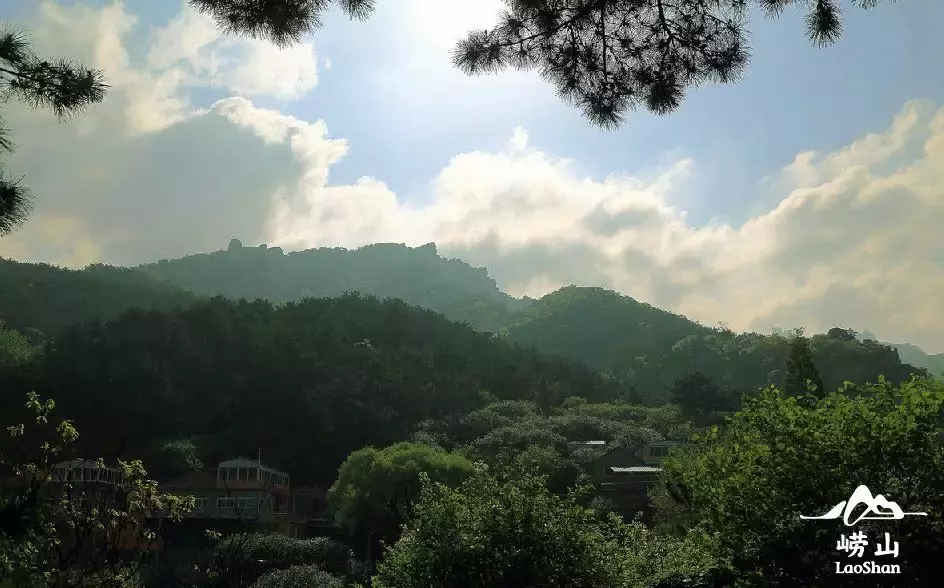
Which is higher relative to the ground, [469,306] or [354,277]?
[354,277]

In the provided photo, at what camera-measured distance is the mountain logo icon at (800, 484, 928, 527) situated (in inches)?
294

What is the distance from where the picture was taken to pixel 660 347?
307ft

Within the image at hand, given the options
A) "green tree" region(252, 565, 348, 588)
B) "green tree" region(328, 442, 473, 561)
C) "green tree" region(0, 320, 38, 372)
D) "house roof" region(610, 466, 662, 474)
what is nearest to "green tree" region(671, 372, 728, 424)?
"house roof" region(610, 466, 662, 474)

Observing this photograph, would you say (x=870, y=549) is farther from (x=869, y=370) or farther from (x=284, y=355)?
(x=869, y=370)

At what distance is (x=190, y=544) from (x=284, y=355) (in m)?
22.8

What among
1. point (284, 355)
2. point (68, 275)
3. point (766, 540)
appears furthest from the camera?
point (68, 275)

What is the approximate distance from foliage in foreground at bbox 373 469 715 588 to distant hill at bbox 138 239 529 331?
10596 centimetres

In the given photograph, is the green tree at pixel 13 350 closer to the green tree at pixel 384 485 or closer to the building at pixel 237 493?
the building at pixel 237 493

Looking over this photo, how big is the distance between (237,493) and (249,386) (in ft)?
49.4

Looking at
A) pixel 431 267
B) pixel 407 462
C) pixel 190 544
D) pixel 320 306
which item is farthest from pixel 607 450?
pixel 431 267

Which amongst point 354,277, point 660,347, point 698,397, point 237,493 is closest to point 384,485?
point 237,493

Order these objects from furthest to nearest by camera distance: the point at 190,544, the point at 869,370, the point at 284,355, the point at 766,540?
the point at 869,370 < the point at 284,355 < the point at 190,544 < the point at 766,540

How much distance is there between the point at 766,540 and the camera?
8.27 metres

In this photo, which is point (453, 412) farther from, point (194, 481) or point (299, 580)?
point (299, 580)
